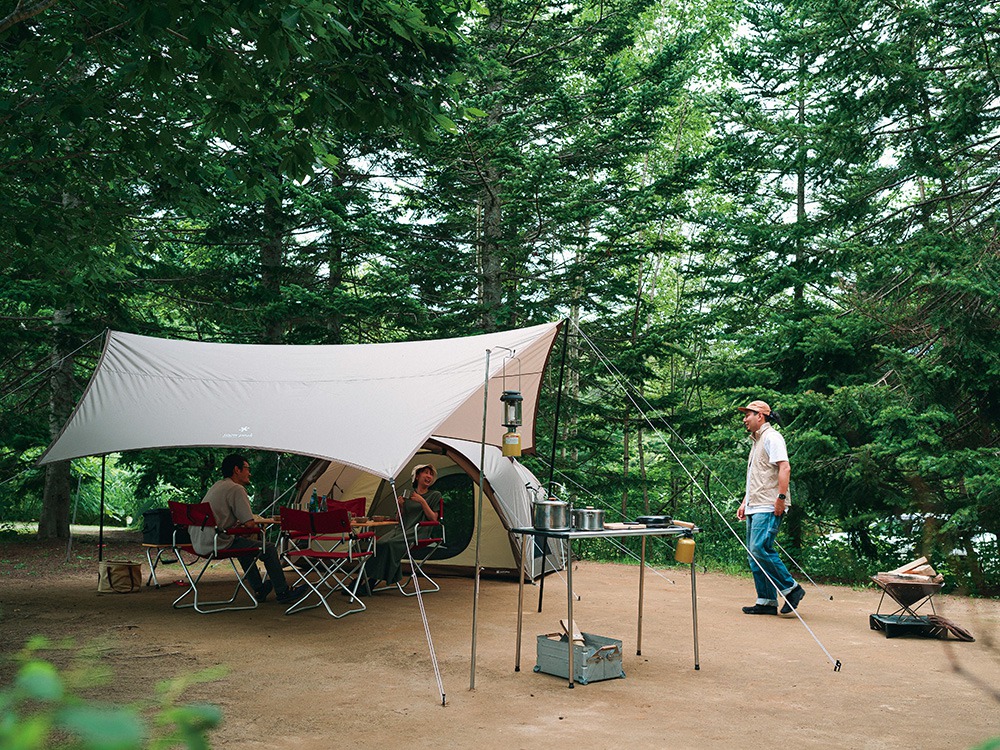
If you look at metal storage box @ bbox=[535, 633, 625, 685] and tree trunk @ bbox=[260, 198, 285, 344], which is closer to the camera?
metal storage box @ bbox=[535, 633, 625, 685]

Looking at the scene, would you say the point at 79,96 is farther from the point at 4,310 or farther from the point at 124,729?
the point at 4,310

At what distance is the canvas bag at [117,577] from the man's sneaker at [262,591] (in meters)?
1.16

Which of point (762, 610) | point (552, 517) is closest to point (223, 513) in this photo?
point (552, 517)

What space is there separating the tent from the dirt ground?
85cm

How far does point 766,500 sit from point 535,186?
17.5ft

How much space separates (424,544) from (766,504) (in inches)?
115

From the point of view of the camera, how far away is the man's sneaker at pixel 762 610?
6.89 meters

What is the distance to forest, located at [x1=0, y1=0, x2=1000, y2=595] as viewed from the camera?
5.59 meters

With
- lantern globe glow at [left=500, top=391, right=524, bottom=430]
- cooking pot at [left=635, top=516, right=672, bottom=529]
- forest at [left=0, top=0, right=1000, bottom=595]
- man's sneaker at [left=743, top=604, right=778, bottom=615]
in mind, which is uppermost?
forest at [left=0, top=0, right=1000, bottom=595]

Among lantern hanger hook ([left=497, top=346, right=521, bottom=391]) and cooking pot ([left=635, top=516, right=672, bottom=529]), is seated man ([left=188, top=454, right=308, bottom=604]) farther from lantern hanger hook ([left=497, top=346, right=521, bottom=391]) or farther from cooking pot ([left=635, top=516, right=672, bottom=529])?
cooking pot ([left=635, top=516, right=672, bottom=529])

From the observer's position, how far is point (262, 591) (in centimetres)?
710

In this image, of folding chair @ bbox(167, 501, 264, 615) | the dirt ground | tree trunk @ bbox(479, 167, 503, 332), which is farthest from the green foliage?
tree trunk @ bbox(479, 167, 503, 332)

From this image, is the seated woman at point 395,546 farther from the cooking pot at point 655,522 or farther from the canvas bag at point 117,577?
the cooking pot at point 655,522

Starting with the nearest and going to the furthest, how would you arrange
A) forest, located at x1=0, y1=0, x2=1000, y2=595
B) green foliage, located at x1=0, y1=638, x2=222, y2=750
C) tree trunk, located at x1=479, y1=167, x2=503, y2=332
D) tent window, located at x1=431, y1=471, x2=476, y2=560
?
green foliage, located at x1=0, y1=638, x2=222, y2=750 < forest, located at x1=0, y1=0, x2=1000, y2=595 < tent window, located at x1=431, y1=471, x2=476, y2=560 < tree trunk, located at x1=479, y1=167, x2=503, y2=332
